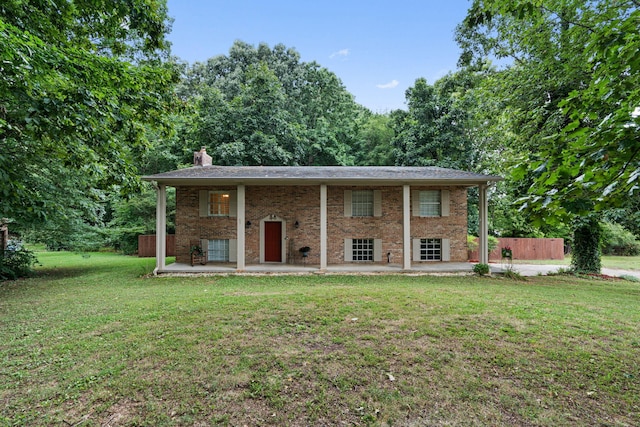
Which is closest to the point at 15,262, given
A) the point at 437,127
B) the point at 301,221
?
the point at 301,221

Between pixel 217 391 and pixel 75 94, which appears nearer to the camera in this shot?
pixel 217 391

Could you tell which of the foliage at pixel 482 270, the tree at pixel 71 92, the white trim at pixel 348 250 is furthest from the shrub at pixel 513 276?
the tree at pixel 71 92

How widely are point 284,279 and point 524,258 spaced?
16648 millimetres

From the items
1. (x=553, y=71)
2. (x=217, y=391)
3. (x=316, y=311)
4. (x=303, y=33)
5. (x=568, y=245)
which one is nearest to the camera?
(x=217, y=391)

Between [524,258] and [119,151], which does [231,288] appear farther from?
[524,258]

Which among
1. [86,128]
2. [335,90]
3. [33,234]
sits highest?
[335,90]

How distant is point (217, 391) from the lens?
3.04 meters

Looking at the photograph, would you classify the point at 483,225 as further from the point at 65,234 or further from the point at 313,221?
the point at 65,234

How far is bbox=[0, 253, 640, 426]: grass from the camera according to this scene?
9.05 feet

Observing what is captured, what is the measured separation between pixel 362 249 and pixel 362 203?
2.00 metres

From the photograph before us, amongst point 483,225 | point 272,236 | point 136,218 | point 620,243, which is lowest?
point 620,243

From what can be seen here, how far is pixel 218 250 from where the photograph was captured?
13070 millimetres

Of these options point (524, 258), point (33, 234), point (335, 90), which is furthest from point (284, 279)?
point (335, 90)

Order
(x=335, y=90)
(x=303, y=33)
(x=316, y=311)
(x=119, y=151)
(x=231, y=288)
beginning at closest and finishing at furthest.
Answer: (x=316, y=311) < (x=119, y=151) < (x=231, y=288) < (x=303, y=33) < (x=335, y=90)
